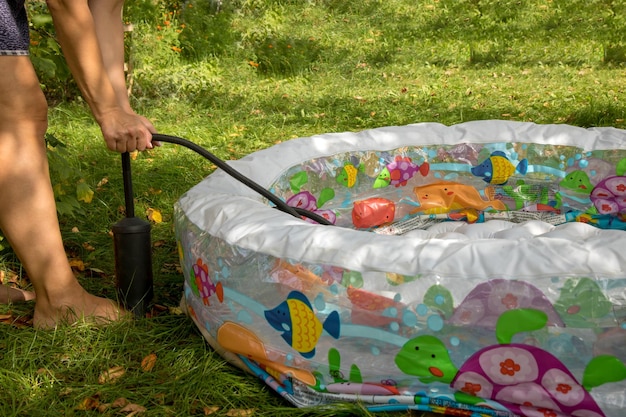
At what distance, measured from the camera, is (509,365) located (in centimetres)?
163

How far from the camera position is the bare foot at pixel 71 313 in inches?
84.6

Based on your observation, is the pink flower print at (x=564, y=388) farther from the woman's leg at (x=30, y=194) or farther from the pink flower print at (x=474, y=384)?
the woman's leg at (x=30, y=194)

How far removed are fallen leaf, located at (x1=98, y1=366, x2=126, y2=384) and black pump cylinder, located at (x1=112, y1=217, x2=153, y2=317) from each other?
0.87ft

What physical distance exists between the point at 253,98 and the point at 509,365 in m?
4.40

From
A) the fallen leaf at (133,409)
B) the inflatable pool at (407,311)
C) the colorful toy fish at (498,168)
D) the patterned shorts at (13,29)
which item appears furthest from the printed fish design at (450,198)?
the patterned shorts at (13,29)

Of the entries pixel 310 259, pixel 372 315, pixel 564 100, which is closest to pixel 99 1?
pixel 310 259

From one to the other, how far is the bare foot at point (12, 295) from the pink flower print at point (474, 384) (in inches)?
58.9

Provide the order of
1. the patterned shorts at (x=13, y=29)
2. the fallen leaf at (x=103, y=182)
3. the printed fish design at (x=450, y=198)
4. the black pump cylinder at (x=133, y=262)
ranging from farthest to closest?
the fallen leaf at (x=103, y=182), the printed fish design at (x=450, y=198), the black pump cylinder at (x=133, y=262), the patterned shorts at (x=13, y=29)

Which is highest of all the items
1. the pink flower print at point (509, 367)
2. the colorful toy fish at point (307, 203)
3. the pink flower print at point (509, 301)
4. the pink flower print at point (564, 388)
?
the pink flower print at point (509, 301)

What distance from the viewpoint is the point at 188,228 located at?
214cm

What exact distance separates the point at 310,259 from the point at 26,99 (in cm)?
90

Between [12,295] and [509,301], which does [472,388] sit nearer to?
[509,301]

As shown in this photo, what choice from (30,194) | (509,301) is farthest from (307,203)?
(509,301)

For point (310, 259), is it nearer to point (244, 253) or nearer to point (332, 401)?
point (244, 253)
